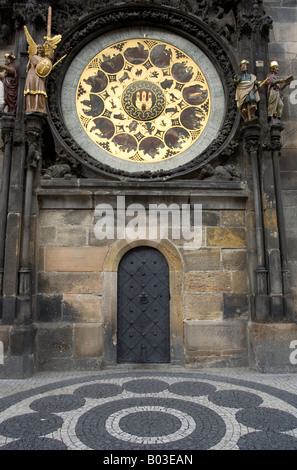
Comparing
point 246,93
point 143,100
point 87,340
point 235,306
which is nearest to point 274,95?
point 246,93

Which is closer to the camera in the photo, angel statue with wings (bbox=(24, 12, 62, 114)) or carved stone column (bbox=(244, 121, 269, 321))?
carved stone column (bbox=(244, 121, 269, 321))

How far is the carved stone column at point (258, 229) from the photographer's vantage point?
20.0 feet

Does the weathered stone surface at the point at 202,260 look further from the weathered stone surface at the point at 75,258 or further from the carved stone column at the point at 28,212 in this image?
the carved stone column at the point at 28,212

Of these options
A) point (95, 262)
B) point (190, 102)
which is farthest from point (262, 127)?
point (95, 262)

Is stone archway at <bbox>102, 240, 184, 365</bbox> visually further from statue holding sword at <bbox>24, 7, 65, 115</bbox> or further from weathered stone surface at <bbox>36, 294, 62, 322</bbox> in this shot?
statue holding sword at <bbox>24, 7, 65, 115</bbox>

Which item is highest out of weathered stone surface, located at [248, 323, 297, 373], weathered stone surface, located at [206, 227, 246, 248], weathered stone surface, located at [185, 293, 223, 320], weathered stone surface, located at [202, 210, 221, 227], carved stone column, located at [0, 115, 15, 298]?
carved stone column, located at [0, 115, 15, 298]

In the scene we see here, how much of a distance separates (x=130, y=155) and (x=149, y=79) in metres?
1.71

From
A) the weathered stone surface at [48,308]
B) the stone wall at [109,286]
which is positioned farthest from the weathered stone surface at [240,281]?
the weathered stone surface at [48,308]

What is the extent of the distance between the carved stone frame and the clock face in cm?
13

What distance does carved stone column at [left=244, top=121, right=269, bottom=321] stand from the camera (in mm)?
6102

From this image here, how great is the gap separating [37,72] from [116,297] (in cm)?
423

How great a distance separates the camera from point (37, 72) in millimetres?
6410

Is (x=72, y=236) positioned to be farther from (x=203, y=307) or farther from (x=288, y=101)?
(x=288, y=101)

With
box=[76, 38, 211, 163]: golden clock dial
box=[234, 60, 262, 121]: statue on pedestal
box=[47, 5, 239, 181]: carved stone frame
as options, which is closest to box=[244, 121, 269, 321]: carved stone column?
box=[234, 60, 262, 121]: statue on pedestal
